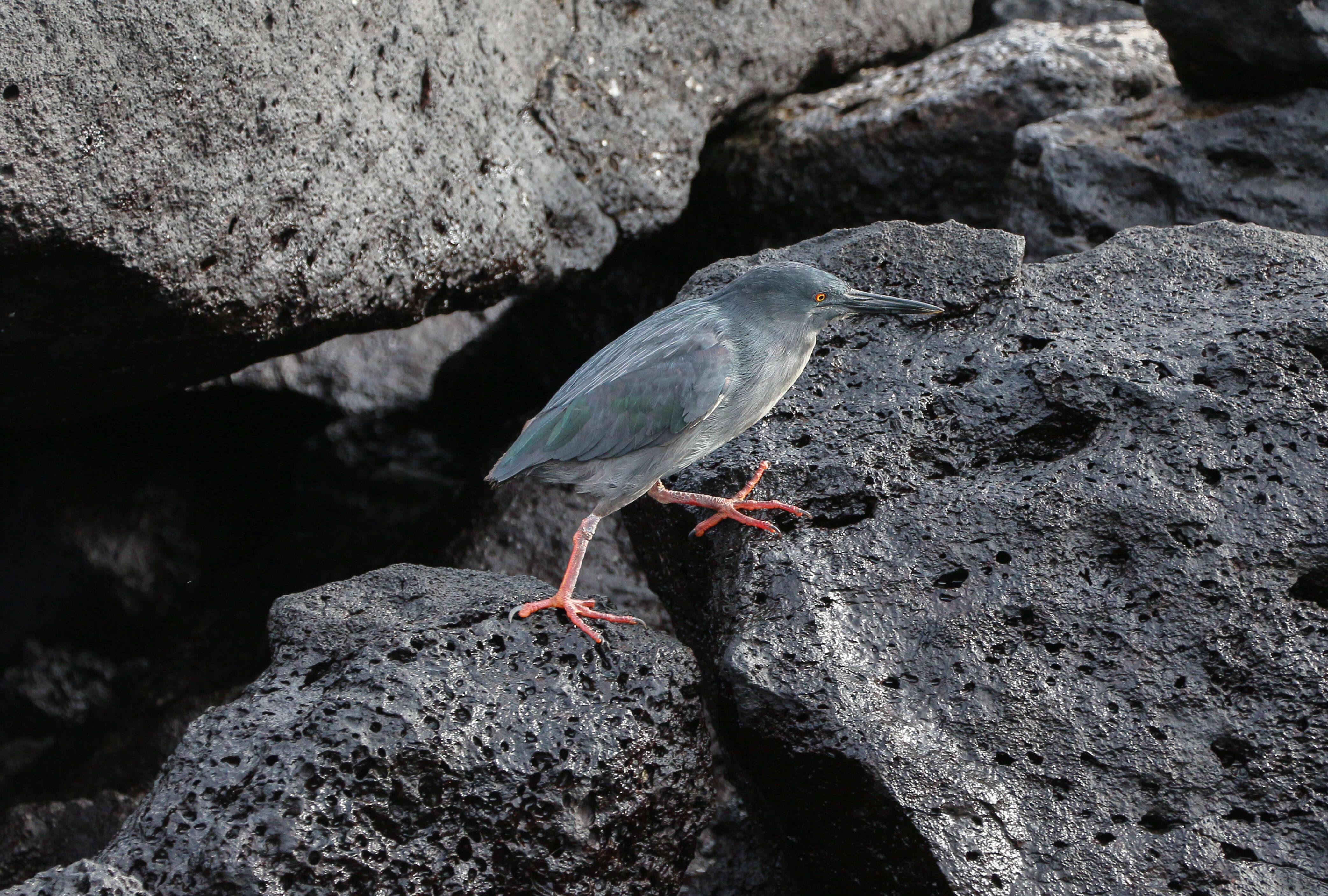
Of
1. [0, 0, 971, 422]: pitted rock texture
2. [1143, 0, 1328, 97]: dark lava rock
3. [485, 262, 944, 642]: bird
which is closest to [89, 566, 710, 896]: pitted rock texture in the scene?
[485, 262, 944, 642]: bird

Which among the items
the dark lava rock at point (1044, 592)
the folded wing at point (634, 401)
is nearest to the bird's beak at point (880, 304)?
the dark lava rock at point (1044, 592)

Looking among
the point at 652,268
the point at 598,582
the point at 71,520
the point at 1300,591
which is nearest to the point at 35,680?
the point at 71,520

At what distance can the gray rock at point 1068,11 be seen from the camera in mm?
7496

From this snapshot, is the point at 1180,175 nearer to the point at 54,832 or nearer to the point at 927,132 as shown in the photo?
the point at 927,132

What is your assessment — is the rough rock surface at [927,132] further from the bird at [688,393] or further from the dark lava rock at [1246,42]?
the bird at [688,393]

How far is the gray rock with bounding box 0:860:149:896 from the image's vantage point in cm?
268

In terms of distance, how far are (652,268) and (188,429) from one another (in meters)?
2.74

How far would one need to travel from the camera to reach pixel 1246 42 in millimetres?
5281

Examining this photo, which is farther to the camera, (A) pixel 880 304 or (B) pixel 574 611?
(A) pixel 880 304

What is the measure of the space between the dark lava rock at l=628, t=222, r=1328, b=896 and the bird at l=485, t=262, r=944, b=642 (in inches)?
8.8

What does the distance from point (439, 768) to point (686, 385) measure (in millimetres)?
1310

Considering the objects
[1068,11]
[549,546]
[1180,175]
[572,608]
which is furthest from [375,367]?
[1068,11]

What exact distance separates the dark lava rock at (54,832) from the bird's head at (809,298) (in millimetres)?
3755

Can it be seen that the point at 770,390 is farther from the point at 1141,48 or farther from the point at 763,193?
the point at 1141,48
